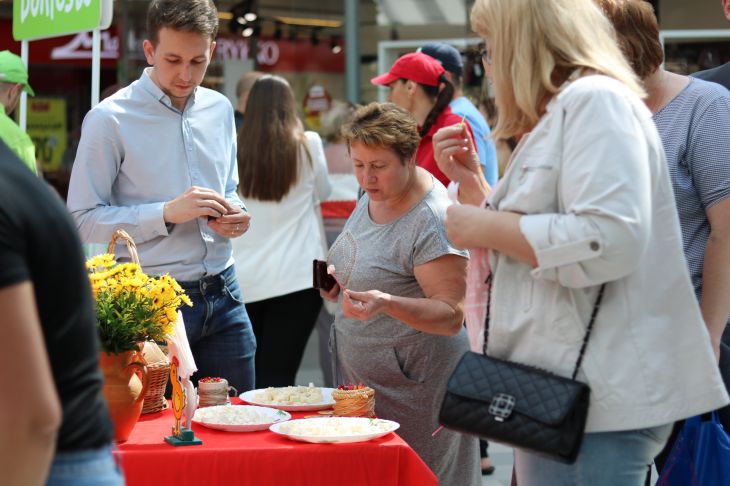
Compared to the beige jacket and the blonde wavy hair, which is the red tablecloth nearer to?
the beige jacket

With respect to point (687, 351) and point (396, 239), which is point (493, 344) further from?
point (396, 239)

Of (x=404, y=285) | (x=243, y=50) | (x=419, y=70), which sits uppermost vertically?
(x=419, y=70)

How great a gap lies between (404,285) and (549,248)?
4.58ft

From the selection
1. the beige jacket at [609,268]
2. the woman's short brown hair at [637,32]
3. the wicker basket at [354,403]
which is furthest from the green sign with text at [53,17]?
the beige jacket at [609,268]

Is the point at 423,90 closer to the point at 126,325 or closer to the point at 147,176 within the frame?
the point at 147,176

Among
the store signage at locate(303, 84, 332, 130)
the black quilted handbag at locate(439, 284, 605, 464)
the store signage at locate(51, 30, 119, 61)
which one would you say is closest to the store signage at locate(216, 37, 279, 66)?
the store signage at locate(303, 84, 332, 130)

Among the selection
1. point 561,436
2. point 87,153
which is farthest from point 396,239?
point 561,436

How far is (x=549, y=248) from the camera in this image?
1844 millimetres

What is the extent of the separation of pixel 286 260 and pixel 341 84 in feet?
16.7

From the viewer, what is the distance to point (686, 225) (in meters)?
2.75

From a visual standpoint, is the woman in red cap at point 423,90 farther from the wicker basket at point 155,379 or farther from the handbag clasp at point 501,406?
the handbag clasp at point 501,406

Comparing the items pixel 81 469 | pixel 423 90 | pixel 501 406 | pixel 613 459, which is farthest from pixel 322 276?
pixel 423 90

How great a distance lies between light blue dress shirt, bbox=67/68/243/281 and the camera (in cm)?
321

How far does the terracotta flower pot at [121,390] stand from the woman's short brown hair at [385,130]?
3.44ft
